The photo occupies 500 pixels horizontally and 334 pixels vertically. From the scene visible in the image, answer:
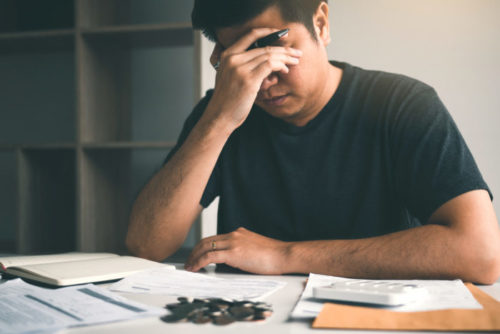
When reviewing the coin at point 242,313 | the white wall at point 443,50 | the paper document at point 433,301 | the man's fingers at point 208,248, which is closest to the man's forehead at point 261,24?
the man's fingers at point 208,248

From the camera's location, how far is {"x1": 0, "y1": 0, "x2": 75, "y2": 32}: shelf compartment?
2.44m

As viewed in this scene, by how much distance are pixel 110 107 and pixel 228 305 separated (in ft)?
6.06

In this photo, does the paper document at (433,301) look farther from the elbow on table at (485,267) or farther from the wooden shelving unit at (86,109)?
the wooden shelving unit at (86,109)

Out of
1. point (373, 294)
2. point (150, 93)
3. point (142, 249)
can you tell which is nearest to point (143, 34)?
point (150, 93)

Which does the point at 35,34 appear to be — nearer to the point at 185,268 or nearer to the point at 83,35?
the point at 83,35

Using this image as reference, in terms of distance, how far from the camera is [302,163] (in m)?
1.24

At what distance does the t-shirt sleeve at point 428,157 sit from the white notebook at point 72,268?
0.57 metres

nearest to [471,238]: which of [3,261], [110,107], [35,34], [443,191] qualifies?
[443,191]

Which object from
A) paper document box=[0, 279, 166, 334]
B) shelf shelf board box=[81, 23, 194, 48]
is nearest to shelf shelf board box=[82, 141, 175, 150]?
shelf shelf board box=[81, 23, 194, 48]

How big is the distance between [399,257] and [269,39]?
57 cm

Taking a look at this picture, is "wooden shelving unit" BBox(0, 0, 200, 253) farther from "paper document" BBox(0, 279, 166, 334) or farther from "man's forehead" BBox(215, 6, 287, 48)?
"paper document" BBox(0, 279, 166, 334)

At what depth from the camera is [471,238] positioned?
0.85 meters

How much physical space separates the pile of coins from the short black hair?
72cm

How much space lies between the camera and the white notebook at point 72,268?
78 cm
